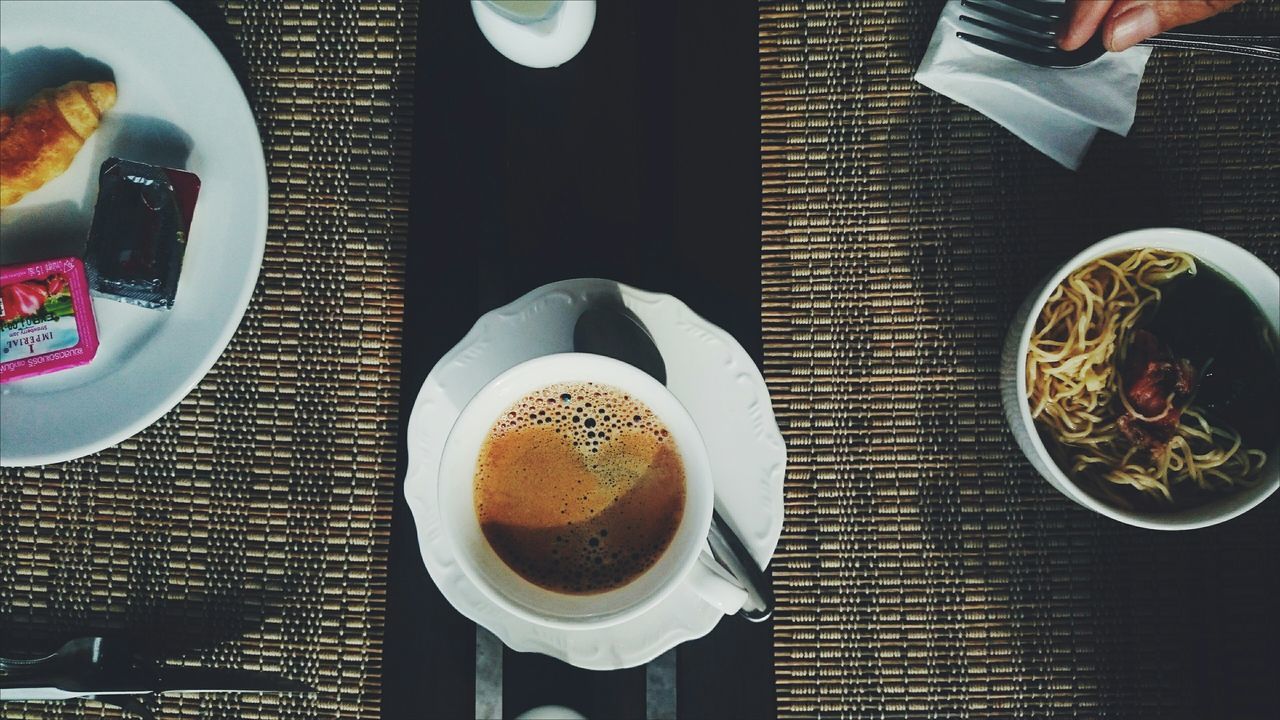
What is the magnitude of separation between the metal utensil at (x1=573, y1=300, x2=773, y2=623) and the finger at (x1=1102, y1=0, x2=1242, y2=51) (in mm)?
559

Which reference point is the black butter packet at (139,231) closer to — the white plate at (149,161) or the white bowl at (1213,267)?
the white plate at (149,161)

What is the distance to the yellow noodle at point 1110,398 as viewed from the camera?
787 mm

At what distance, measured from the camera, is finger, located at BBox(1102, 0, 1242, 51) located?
0.78 metres

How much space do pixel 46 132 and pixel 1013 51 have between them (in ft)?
3.26

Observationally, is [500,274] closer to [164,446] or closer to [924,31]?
[164,446]

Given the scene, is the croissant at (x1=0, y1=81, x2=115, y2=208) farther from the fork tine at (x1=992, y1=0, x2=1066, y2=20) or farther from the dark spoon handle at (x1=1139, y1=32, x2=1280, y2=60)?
the dark spoon handle at (x1=1139, y1=32, x2=1280, y2=60)

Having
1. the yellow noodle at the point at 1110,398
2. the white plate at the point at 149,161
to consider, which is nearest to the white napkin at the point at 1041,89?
the yellow noodle at the point at 1110,398

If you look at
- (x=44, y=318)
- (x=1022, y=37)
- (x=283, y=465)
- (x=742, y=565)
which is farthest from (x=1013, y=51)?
(x=44, y=318)

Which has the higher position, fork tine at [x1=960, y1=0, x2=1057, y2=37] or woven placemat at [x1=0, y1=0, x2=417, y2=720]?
fork tine at [x1=960, y1=0, x2=1057, y2=37]

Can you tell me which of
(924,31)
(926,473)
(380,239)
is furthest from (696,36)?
(926,473)

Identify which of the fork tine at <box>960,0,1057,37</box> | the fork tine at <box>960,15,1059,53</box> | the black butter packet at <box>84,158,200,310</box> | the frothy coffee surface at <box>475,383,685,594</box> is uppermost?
the fork tine at <box>960,0,1057,37</box>

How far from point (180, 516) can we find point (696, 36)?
30.2 inches

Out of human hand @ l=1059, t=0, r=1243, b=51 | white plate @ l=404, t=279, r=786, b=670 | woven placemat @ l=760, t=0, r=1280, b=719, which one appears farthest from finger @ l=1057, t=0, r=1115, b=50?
white plate @ l=404, t=279, r=786, b=670

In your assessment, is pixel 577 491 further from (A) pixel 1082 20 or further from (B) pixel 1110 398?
(A) pixel 1082 20
